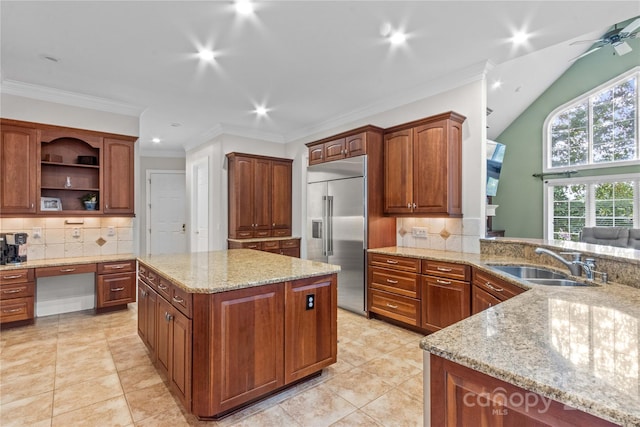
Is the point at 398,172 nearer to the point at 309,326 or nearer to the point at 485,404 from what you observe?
the point at 309,326

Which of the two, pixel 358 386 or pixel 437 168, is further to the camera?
pixel 437 168

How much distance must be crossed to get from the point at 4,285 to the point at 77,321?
81 centimetres

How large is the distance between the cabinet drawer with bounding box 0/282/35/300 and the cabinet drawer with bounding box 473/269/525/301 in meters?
4.64

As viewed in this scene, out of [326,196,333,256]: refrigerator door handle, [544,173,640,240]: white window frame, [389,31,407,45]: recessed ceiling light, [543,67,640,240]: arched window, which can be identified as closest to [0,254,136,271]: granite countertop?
[326,196,333,256]: refrigerator door handle

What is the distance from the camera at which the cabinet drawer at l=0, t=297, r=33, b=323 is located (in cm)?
329

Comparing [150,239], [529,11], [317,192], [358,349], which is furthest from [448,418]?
[150,239]

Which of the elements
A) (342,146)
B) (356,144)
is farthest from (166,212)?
(356,144)

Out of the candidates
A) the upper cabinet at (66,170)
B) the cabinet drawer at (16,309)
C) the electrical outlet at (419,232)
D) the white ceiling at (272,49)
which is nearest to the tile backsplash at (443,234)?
the electrical outlet at (419,232)

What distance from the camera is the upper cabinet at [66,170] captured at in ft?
11.6

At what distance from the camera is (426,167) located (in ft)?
11.3

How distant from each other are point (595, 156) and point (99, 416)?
7.88m

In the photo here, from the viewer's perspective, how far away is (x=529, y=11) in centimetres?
240

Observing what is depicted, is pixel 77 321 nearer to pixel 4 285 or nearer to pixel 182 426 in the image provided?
pixel 4 285

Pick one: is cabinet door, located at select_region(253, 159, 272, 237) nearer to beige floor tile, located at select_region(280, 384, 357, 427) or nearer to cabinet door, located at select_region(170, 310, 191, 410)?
cabinet door, located at select_region(170, 310, 191, 410)
